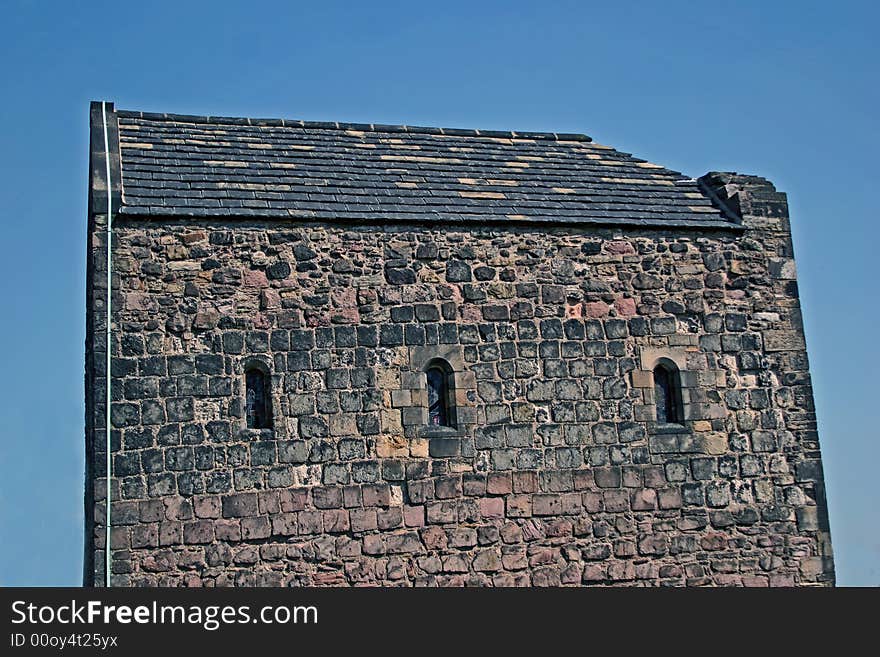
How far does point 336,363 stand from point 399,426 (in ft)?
3.08

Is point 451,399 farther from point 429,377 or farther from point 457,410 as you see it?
point 429,377

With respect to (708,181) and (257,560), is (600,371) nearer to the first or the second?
(708,181)

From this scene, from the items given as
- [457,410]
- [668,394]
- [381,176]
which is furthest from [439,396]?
[381,176]

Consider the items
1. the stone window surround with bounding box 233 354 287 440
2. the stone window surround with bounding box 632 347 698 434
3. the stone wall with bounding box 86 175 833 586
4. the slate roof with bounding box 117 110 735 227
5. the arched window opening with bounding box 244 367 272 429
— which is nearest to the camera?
the stone wall with bounding box 86 175 833 586

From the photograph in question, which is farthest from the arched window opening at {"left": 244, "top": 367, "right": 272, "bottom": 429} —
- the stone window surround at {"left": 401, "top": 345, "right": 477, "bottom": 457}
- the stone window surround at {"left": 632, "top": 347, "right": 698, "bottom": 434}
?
the stone window surround at {"left": 632, "top": 347, "right": 698, "bottom": 434}

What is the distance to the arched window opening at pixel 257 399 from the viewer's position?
39.5 ft

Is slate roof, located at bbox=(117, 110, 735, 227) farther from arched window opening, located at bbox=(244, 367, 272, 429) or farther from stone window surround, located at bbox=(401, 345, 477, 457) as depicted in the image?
arched window opening, located at bbox=(244, 367, 272, 429)

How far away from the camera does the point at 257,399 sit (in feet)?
39.7

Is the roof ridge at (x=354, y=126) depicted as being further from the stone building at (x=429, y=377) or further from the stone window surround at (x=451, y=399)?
the stone window surround at (x=451, y=399)

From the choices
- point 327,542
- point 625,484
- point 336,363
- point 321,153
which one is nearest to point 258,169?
point 321,153

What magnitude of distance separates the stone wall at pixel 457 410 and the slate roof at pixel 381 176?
29cm

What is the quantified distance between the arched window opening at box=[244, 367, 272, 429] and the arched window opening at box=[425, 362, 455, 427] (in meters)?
1.73

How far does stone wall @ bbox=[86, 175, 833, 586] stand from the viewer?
1171cm

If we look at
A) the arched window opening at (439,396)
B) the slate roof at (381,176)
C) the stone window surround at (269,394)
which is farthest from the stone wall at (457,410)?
the slate roof at (381,176)
